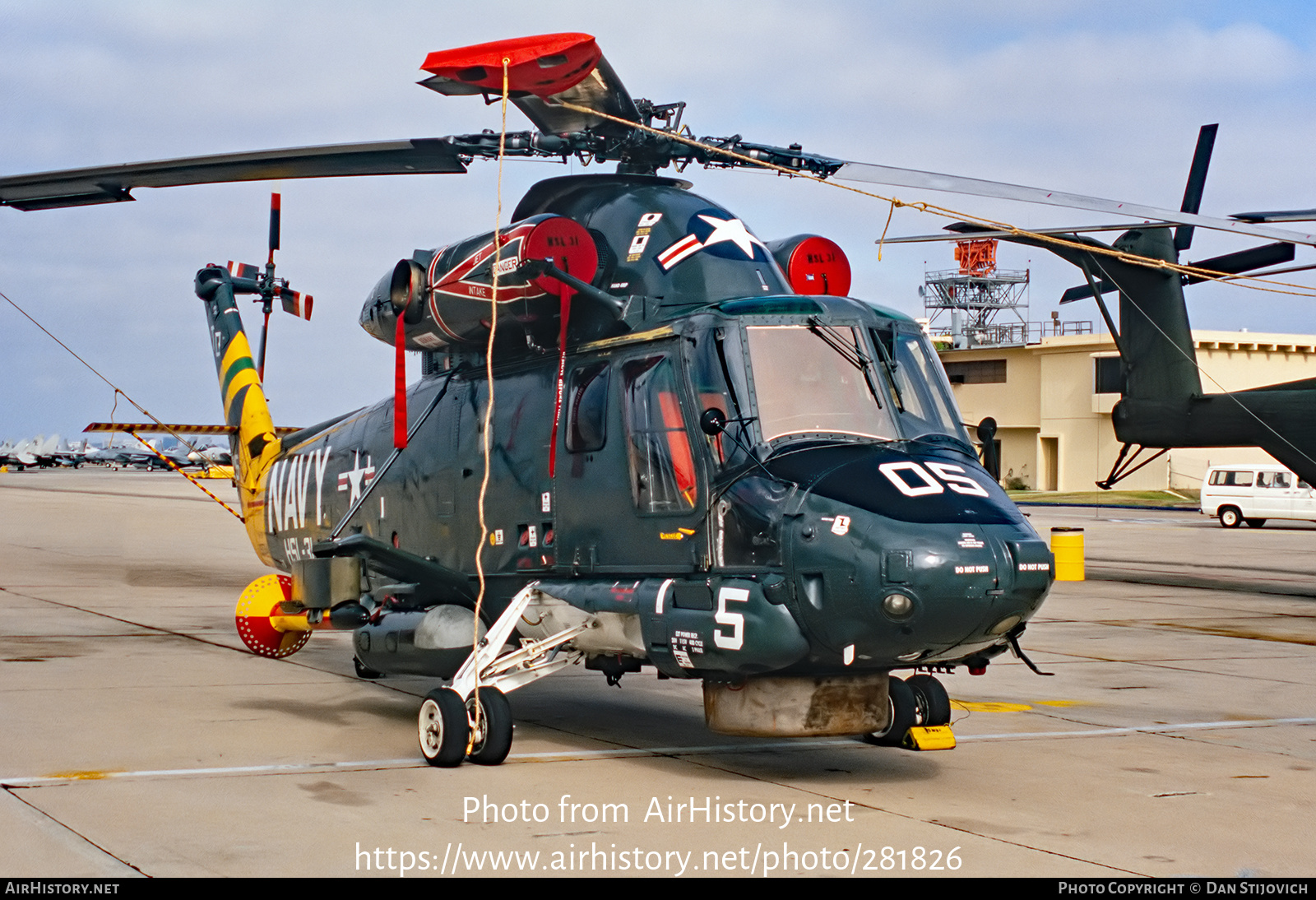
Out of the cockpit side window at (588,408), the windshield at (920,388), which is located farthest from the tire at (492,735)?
the windshield at (920,388)

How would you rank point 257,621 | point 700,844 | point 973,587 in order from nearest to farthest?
point 700,844 → point 973,587 → point 257,621

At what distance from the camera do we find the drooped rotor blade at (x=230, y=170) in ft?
30.6

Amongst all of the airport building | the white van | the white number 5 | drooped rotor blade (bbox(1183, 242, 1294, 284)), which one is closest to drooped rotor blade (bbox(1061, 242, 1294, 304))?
drooped rotor blade (bbox(1183, 242, 1294, 284))

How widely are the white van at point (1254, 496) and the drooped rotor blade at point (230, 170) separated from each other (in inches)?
1430

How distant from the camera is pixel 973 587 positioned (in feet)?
22.8

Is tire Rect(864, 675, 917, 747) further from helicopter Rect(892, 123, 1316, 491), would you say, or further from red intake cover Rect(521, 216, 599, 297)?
helicopter Rect(892, 123, 1316, 491)

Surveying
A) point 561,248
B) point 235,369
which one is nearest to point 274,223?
point 235,369

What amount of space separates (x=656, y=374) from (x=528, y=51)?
6.83ft

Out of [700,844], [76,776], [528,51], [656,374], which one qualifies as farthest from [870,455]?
[76,776]

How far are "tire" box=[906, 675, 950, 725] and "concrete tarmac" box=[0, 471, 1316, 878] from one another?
10.6 inches

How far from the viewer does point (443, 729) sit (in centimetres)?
825

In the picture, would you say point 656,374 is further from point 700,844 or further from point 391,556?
point 700,844

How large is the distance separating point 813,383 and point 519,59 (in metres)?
2.53

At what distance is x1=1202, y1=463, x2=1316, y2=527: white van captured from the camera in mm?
39844
